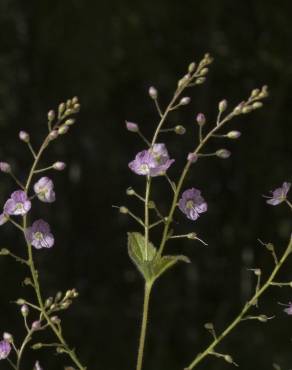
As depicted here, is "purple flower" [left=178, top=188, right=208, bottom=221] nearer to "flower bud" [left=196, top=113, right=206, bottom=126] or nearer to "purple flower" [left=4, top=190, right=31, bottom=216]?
"flower bud" [left=196, top=113, right=206, bottom=126]

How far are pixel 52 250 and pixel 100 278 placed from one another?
26 centimetres

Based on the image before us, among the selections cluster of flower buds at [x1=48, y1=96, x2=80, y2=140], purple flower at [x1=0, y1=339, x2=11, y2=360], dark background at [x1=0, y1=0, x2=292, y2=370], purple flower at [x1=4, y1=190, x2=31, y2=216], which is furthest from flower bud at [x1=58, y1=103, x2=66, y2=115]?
dark background at [x1=0, y1=0, x2=292, y2=370]

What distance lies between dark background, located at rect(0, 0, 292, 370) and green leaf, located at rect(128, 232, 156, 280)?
2.50 metres

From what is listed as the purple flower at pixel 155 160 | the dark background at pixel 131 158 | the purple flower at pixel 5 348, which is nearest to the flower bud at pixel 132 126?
the purple flower at pixel 155 160

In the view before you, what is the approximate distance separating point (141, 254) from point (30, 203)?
16 cm

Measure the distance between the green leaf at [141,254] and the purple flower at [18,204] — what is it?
0.48ft

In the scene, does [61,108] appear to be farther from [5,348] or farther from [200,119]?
[5,348]

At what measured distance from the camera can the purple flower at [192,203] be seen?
44.4 inches

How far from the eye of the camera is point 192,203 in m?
1.15

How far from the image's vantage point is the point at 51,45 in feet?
12.2

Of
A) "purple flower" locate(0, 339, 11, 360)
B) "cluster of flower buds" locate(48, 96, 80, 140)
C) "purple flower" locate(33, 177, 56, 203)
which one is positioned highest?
"cluster of flower buds" locate(48, 96, 80, 140)

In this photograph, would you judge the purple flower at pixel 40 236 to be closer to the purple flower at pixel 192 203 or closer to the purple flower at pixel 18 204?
the purple flower at pixel 18 204

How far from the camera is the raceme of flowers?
1048 mm

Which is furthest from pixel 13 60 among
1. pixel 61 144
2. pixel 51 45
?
pixel 61 144
